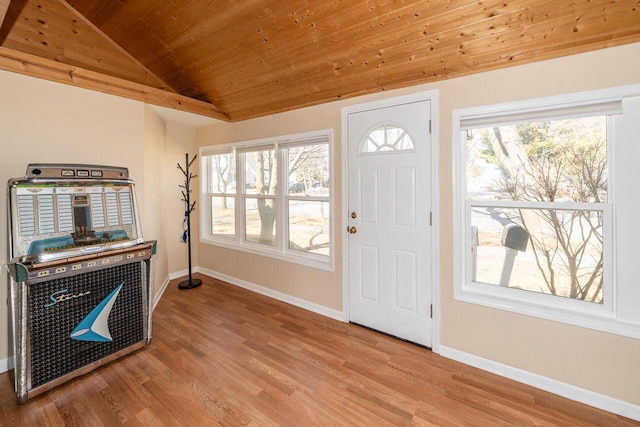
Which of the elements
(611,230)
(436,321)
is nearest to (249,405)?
(436,321)

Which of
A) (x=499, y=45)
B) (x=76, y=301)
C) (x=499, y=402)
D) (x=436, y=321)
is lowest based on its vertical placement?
(x=499, y=402)

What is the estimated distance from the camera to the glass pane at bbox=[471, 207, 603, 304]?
6.20 ft

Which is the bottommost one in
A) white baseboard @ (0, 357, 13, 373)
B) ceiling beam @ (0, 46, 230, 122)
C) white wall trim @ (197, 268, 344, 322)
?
white baseboard @ (0, 357, 13, 373)

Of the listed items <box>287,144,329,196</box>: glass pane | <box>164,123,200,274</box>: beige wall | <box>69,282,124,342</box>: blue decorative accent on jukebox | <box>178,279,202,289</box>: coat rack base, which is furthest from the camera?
<box>164,123,200,274</box>: beige wall

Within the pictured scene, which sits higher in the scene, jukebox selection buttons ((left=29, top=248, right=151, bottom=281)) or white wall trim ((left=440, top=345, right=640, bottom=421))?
jukebox selection buttons ((left=29, top=248, right=151, bottom=281))

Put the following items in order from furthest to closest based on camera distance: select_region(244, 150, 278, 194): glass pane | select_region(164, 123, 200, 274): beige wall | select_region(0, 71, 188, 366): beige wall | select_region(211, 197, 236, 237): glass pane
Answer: select_region(211, 197, 236, 237): glass pane → select_region(164, 123, 200, 274): beige wall → select_region(244, 150, 278, 194): glass pane → select_region(0, 71, 188, 366): beige wall

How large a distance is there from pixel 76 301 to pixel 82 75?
186 cm

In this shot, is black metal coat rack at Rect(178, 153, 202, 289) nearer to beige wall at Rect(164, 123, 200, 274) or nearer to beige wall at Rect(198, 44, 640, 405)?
beige wall at Rect(164, 123, 200, 274)

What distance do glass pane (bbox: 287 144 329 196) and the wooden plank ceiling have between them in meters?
0.50

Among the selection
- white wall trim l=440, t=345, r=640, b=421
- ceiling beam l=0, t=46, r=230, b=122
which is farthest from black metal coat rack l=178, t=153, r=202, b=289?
white wall trim l=440, t=345, r=640, b=421

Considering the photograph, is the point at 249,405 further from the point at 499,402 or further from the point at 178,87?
the point at 178,87

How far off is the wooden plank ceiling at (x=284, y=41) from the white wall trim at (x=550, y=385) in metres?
2.16

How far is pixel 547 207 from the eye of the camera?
1963mm

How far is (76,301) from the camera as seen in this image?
1.95 meters
